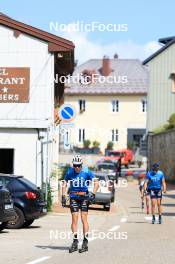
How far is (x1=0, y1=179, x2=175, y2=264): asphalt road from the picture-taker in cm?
1371

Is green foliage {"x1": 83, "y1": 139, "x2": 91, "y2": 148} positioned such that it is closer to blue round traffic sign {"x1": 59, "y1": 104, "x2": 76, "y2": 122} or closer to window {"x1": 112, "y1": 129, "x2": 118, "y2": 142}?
window {"x1": 112, "y1": 129, "x2": 118, "y2": 142}

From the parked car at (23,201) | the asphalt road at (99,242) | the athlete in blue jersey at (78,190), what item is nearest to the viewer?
the asphalt road at (99,242)

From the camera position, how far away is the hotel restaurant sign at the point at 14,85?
28688 millimetres

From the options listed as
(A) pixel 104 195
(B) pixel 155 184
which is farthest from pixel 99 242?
(A) pixel 104 195

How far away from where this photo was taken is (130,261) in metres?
13.2

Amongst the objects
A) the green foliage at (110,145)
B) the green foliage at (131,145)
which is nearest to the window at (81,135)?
the green foliage at (110,145)

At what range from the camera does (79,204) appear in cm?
1527

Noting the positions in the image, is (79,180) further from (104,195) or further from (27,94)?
(104,195)

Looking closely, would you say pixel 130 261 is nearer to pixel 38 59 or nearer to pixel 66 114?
pixel 66 114

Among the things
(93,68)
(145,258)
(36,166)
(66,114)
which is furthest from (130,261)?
(93,68)

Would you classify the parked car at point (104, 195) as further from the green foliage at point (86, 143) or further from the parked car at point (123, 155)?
the green foliage at point (86, 143)

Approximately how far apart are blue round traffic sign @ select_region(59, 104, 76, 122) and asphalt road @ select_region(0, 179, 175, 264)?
3.13 metres

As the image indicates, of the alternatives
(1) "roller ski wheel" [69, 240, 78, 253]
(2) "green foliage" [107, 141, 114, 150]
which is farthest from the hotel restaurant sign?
(2) "green foliage" [107, 141, 114, 150]

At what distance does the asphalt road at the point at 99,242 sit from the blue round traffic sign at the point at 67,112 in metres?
3.13
